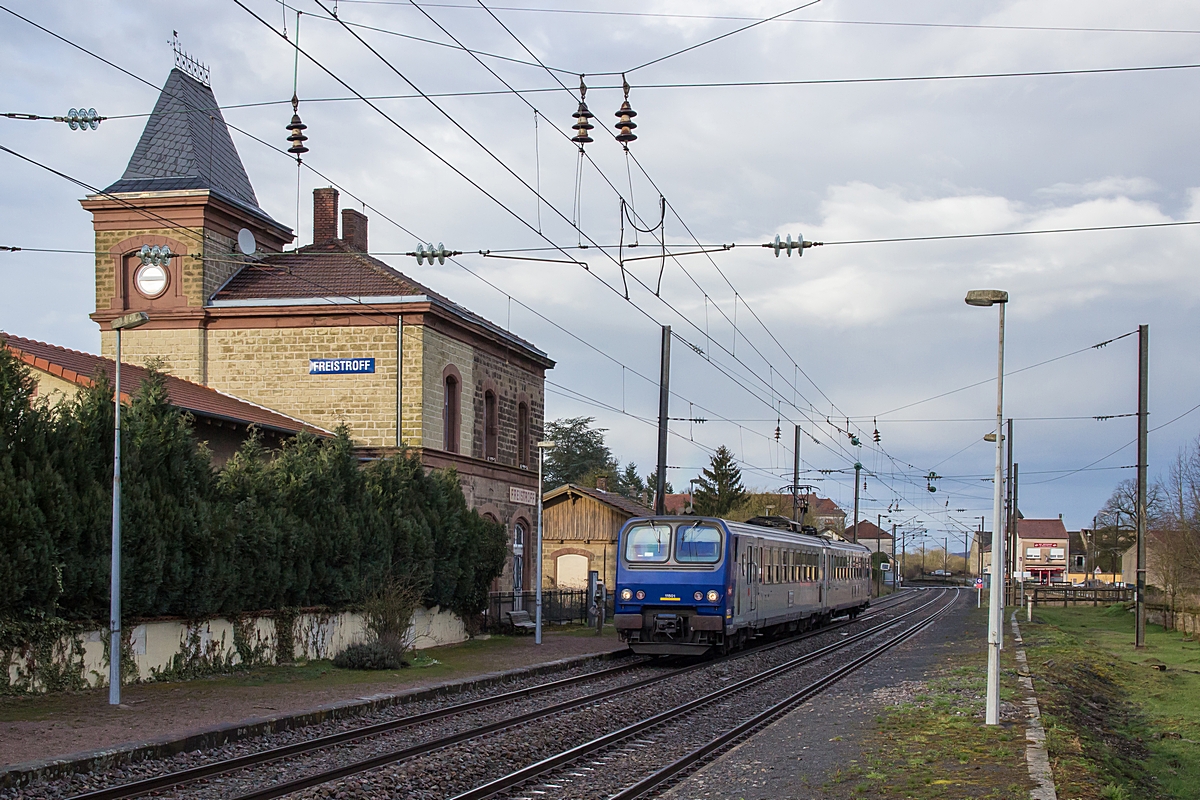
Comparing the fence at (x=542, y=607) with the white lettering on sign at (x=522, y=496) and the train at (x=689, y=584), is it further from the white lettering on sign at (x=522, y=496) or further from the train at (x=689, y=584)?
the train at (x=689, y=584)

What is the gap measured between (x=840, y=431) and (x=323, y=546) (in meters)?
28.1

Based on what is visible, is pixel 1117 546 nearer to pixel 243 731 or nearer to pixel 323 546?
pixel 323 546

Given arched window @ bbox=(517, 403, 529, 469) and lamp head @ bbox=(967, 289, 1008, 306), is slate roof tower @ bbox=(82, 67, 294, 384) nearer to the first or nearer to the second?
arched window @ bbox=(517, 403, 529, 469)

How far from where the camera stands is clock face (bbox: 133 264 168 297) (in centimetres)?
3006

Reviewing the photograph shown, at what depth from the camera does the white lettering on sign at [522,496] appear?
114ft

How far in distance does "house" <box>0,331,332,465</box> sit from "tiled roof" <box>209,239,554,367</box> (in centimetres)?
310

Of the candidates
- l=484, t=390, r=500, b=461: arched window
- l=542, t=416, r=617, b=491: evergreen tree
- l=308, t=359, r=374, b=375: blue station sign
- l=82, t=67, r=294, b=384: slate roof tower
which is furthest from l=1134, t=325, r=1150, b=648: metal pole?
l=542, t=416, r=617, b=491: evergreen tree

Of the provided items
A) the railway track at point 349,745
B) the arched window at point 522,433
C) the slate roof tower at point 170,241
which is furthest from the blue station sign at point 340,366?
the railway track at point 349,745

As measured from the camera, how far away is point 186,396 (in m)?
24.8

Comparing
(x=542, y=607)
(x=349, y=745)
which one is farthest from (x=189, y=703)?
(x=542, y=607)

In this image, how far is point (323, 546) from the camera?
20.9 meters

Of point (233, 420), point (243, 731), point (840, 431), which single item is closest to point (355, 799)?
point (243, 731)

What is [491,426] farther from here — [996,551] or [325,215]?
[996,551]

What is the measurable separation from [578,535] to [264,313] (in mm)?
19047
